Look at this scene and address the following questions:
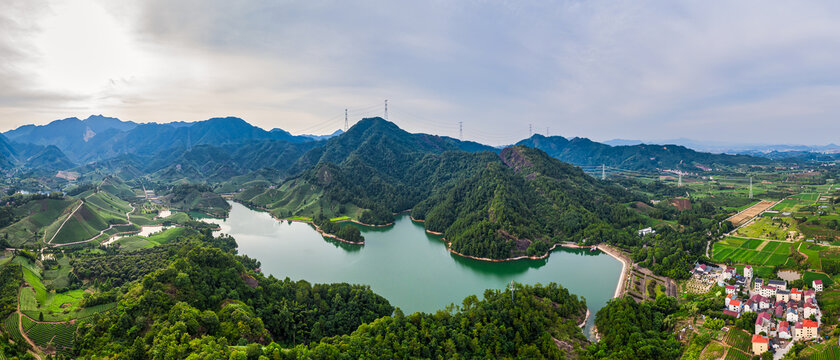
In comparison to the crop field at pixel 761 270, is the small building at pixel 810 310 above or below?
above

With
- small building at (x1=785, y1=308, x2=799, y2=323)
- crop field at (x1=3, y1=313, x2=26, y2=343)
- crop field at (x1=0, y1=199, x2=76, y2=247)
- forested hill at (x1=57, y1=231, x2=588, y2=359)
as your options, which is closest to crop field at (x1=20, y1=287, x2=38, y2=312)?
forested hill at (x1=57, y1=231, x2=588, y2=359)

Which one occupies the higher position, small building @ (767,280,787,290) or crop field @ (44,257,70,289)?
small building @ (767,280,787,290)

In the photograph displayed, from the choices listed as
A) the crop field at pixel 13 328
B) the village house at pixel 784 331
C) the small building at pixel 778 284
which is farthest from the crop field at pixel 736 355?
the crop field at pixel 13 328

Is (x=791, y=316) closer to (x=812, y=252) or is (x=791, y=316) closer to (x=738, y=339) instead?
(x=738, y=339)

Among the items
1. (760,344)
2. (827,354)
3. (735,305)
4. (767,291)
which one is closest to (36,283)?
(760,344)

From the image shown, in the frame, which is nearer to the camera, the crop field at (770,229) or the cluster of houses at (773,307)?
the cluster of houses at (773,307)

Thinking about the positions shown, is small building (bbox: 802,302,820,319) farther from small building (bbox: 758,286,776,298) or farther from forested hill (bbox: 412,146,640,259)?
forested hill (bbox: 412,146,640,259)

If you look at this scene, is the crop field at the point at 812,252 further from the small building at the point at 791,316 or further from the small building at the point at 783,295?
the small building at the point at 791,316
